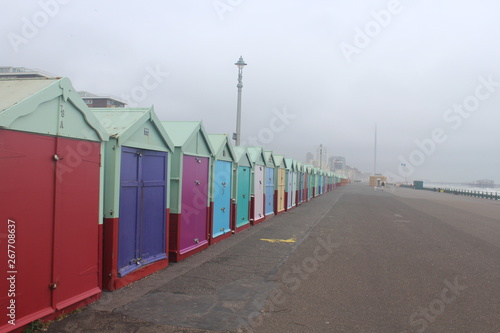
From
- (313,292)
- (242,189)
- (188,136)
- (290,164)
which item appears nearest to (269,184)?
(242,189)

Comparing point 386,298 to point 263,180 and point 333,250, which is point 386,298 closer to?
point 333,250

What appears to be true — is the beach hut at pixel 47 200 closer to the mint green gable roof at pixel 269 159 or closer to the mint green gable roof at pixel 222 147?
the mint green gable roof at pixel 222 147

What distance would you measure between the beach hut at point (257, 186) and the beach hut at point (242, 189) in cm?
59

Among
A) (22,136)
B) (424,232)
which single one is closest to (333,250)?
(424,232)

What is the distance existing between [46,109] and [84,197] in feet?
4.44

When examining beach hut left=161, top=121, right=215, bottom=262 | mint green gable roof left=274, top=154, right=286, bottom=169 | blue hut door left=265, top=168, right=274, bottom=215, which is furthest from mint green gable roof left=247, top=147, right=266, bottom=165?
beach hut left=161, top=121, right=215, bottom=262

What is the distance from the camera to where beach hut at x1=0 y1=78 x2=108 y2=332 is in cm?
409

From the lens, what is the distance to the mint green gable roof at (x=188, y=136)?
8.61 metres

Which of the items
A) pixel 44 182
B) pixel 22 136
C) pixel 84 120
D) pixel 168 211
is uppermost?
pixel 84 120

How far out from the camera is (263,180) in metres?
16.7

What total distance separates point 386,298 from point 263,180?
1092cm

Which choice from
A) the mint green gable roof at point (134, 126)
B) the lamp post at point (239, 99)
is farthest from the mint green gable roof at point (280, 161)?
the mint green gable roof at point (134, 126)

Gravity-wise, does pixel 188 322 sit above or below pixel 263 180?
below

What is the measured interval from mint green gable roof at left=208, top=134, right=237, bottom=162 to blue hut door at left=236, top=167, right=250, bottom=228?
49.5 inches
